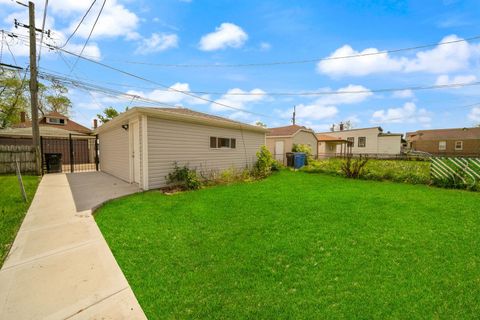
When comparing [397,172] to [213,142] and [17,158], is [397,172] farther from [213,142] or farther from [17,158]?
[17,158]

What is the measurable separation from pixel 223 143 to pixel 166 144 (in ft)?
10.9

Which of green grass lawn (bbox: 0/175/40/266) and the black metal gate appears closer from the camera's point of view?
green grass lawn (bbox: 0/175/40/266)

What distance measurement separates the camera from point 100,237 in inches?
149

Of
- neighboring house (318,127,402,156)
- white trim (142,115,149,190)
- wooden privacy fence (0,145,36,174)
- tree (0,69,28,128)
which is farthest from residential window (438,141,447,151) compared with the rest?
tree (0,69,28,128)

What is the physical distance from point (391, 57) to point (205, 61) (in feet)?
34.6

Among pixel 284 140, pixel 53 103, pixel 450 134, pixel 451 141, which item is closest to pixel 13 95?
pixel 53 103

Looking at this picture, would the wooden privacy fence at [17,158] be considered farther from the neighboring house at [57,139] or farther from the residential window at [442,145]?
the residential window at [442,145]

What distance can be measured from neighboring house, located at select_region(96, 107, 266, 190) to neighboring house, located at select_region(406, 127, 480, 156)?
3359cm

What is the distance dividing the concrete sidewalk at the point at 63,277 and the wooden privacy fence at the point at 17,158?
9053 mm

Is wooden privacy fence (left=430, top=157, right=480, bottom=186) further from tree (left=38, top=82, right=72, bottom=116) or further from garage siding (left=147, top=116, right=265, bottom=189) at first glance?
tree (left=38, top=82, right=72, bottom=116)

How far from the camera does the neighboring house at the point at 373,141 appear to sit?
24.9 meters

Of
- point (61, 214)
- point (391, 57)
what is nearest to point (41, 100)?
point (61, 214)

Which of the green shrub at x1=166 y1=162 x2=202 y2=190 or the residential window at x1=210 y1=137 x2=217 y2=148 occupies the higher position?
the residential window at x1=210 y1=137 x2=217 y2=148

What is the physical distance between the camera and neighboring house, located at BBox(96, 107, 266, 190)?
763 cm
